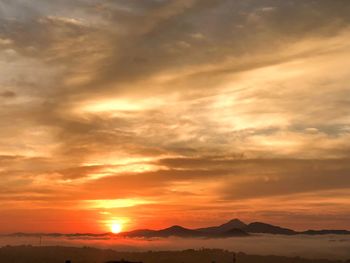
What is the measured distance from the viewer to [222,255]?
16750 centimetres

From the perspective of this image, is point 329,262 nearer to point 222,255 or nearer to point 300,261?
point 300,261

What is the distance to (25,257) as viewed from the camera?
15825 centimetres

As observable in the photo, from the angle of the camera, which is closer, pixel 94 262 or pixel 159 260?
pixel 94 262

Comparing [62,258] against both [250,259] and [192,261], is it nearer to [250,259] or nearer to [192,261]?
[192,261]

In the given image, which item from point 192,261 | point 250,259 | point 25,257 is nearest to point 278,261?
point 250,259

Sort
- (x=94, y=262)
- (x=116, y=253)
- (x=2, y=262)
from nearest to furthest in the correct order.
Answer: (x=94, y=262) → (x=2, y=262) → (x=116, y=253)

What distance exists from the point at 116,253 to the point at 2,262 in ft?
139

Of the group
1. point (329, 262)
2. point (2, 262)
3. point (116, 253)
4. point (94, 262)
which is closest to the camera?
point (94, 262)

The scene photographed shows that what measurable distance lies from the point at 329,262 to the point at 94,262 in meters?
69.3

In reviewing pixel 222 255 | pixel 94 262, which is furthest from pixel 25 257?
pixel 222 255

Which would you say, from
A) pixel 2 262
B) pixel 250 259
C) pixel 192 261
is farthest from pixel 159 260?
pixel 2 262

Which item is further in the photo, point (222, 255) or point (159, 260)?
point (222, 255)

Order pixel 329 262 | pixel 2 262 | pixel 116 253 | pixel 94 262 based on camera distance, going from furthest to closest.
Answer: pixel 116 253, pixel 329 262, pixel 2 262, pixel 94 262

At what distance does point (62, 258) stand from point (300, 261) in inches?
2682
